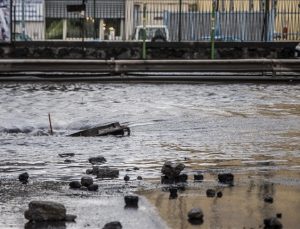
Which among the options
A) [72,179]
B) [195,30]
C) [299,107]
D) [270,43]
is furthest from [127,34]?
[72,179]

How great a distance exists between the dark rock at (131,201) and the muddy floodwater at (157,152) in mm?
53

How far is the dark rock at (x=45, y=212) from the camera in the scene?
5.76m

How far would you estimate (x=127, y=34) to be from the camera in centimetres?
3634

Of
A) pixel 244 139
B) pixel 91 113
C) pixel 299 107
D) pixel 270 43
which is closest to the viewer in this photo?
pixel 244 139

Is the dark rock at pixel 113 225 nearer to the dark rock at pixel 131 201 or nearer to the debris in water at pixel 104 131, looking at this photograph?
the dark rock at pixel 131 201

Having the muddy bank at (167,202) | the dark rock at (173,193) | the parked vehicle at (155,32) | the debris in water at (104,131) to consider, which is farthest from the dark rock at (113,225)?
the parked vehicle at (155,32)

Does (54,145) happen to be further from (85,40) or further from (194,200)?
(85,40)

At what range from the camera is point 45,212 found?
5770 millimetres

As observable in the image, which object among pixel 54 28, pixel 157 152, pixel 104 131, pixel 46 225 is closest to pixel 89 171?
pixel 157 152

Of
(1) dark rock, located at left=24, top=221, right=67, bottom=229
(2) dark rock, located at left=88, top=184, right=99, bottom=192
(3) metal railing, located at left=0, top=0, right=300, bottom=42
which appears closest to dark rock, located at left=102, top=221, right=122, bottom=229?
(1) dark rock, located at left=24, top=221, right=67, bottom=229

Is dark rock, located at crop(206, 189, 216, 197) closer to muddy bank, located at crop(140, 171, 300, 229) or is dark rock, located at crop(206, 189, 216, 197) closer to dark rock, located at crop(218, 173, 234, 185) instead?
muddy bank, located at crop(140, 171, 300, 229)

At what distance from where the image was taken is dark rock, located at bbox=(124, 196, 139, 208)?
20.6 feet

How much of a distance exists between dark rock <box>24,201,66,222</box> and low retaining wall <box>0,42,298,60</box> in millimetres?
22585

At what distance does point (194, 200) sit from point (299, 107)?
922cm
